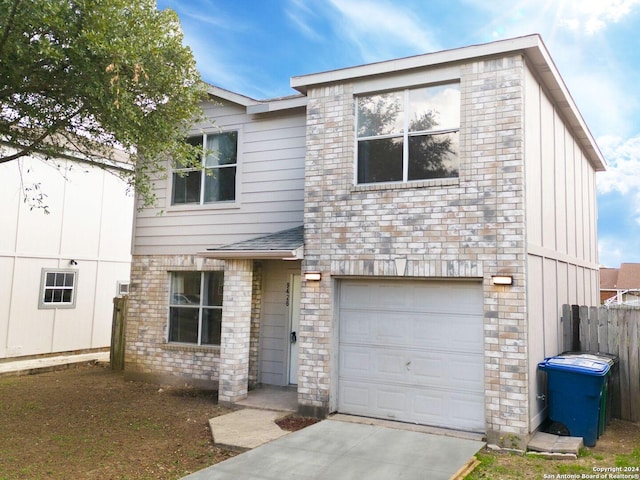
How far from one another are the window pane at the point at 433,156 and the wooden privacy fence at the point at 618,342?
12.2 feet

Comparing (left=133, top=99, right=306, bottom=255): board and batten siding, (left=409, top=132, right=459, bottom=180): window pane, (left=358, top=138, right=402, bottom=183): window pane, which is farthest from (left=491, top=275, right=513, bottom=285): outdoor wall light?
(left=133, top=99, right=306, bottom=255): board and batten siding

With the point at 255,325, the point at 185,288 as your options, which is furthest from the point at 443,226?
the point at 185,288

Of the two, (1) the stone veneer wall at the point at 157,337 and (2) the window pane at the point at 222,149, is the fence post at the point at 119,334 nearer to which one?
(1) the stone veneer wall at the point at 157,337

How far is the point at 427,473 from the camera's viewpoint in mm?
5508

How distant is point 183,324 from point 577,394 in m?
7.54

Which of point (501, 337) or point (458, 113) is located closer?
point (501, 337)

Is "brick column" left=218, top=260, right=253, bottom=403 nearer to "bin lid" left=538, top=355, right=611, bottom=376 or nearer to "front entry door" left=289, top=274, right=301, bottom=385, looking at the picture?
"front entry door" left=289, top=274, right=301, bottom=385

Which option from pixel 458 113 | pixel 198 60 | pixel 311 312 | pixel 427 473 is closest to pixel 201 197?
pixel 198 60

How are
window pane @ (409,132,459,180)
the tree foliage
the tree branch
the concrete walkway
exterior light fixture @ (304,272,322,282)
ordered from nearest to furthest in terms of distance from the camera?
the tree branch
the tree foliage
window pane @ (409,132,459,180)
exterior light fixture @ (304,272,322,282)
the concrete walkway

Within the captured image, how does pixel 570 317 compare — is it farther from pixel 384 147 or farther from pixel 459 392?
pixel 384 147

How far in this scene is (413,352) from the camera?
25.3 feet

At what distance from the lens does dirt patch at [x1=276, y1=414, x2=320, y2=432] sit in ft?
24.5

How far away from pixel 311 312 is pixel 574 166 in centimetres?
672

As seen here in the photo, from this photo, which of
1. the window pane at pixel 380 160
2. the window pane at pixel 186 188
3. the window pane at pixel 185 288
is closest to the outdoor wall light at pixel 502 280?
the window pane at pixel 380 160
